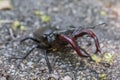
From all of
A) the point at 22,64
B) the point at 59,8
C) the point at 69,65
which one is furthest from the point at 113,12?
the point at 22,64

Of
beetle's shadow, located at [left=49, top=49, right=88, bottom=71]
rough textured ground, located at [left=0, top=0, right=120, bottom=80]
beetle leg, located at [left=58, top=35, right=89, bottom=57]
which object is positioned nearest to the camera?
beetle leg, located at [left=58, top=35, right=89, bottom=57]

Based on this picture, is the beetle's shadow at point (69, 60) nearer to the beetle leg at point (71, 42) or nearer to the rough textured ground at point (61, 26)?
the rough textured ground at point (61, 26)

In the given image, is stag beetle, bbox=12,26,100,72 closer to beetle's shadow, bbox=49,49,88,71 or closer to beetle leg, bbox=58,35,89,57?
beetle leg, bbox=58,35,89,57

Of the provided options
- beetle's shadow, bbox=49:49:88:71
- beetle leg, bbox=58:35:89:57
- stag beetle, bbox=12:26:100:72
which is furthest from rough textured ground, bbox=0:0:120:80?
beetle leg, bbox=58:35:89:57

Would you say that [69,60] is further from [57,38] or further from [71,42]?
[71,42]

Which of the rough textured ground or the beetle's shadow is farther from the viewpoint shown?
the beetle's shadow

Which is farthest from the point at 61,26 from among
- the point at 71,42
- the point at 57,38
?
the point at 71,42

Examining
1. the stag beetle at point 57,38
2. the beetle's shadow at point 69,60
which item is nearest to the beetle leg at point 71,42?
the stag beetle at point 57,38
